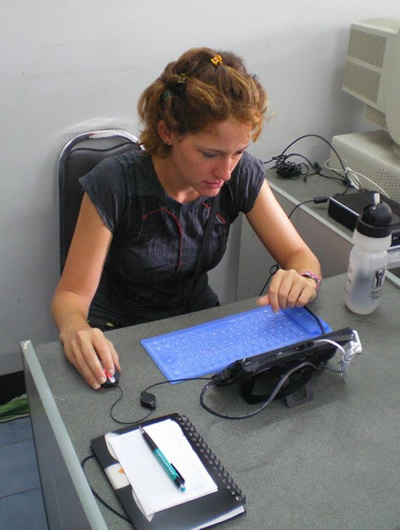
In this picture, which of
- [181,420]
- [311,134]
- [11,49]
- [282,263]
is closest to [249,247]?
[311,134]

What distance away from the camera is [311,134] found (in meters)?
2.04

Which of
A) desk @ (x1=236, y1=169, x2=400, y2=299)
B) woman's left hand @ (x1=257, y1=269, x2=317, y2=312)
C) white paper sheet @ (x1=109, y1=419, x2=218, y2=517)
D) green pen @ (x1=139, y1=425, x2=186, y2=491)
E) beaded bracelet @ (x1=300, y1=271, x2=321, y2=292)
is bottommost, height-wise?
desk @ (x1=236, y1=169, x2=400, y2=299)

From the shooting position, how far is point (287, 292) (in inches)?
46.4

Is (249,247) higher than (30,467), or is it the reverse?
(249,247)

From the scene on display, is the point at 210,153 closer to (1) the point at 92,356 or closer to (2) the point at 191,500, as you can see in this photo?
(1) the point at 92,356

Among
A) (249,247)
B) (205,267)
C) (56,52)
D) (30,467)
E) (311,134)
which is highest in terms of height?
(56,52)

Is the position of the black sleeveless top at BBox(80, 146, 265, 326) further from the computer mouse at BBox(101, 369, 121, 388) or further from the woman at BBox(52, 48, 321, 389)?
the computer mouse at BBox(101, 369, 121, 388)

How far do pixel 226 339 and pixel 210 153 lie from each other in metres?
0.38

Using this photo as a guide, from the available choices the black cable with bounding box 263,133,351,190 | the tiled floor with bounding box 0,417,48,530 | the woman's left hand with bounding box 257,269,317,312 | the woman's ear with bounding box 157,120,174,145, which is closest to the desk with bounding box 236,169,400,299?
the black cable with bounding box 263,133,351,190

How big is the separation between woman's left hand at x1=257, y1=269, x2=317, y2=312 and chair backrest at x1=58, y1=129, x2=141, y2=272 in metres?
0.61

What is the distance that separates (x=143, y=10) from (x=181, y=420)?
3.91 feet

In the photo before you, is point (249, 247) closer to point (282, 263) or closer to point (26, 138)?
point (282, 263)

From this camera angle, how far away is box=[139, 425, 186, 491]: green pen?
811 mm

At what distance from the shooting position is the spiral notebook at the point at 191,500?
30.0 inches
